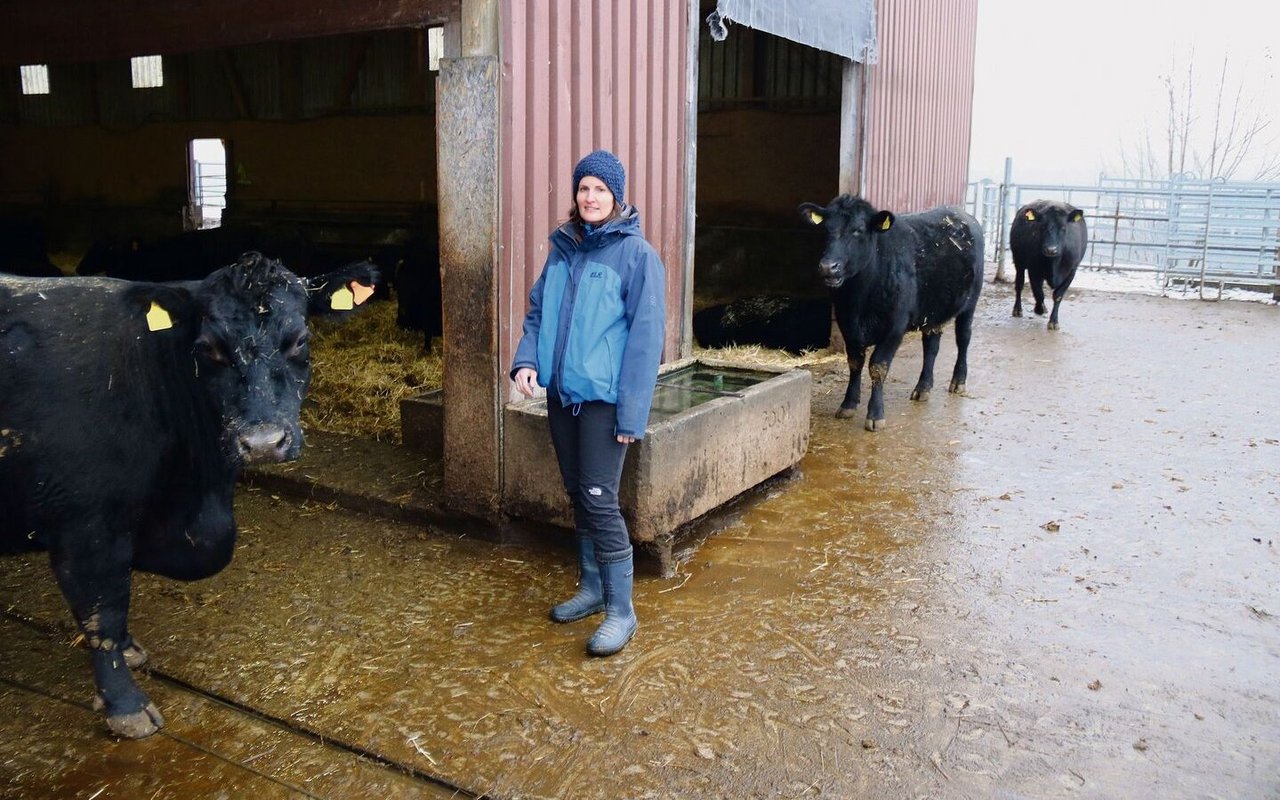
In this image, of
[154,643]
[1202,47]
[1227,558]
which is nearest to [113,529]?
[154,643]

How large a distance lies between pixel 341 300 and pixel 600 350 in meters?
0.95

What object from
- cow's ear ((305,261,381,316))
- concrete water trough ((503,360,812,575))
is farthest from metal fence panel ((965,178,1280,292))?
cow's ear ((305,261,381,316))

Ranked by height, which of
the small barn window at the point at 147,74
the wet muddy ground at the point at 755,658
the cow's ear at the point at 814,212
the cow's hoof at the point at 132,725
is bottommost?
the wet muddy ground at the point at 755,658

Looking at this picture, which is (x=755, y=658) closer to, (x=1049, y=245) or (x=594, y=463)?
A: (x=594, y=463)

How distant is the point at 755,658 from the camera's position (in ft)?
13.1

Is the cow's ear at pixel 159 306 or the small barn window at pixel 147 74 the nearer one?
the cow's ear at pixel 159 306

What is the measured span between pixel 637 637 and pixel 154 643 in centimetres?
189

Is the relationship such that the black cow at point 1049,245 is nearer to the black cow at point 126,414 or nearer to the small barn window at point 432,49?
the small barn window at point 432,49

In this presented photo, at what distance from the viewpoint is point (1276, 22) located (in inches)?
2303

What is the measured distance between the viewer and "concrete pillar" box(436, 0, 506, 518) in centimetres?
498

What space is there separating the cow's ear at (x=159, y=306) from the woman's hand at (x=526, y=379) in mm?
1152

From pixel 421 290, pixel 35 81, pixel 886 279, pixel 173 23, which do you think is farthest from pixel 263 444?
pixel 35 81

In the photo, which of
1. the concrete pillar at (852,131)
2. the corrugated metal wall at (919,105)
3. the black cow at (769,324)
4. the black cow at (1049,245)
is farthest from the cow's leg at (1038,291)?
the concrete pillar at (852,131)

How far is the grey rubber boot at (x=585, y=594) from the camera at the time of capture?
4305mm
